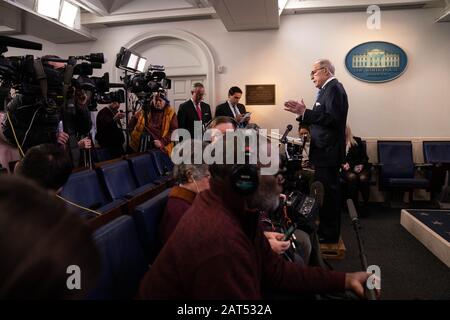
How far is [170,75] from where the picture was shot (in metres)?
5.63

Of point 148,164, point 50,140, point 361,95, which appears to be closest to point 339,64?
point 361,95

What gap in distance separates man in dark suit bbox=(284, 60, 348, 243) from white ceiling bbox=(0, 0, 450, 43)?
5.79 feet

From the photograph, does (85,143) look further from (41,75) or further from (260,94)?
(260,94)

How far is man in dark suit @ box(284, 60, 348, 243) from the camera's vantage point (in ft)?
8.59

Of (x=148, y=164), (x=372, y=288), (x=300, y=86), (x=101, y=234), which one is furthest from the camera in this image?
(x=300, y=86)

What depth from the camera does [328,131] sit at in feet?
8.85

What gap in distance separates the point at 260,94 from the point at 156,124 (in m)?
1.90

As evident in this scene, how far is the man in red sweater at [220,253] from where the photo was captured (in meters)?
0.84

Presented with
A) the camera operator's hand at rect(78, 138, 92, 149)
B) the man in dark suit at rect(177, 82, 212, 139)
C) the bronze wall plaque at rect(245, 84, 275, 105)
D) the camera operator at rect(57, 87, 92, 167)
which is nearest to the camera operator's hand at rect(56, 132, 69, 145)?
the camera operator at rect(57, 87, 92, 167)

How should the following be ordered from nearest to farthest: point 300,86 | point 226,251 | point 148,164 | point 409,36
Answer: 1. point 226,251
2. point 148,164
3. point 409,36
4. point 300,86

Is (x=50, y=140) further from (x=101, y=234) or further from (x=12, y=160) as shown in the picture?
(x=101, y=234)

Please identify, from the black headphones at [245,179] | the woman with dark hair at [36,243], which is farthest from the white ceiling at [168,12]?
the woman with dark hair at [36,243]

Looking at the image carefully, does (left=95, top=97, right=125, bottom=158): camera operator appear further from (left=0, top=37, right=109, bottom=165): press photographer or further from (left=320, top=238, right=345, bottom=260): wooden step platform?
(left=320, top=238, right=345, bottom=260): wooden step platform

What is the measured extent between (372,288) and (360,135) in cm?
437
